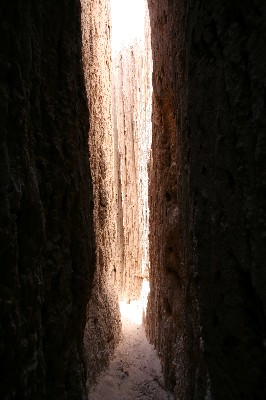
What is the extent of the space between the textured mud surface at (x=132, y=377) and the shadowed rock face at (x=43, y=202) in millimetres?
1752

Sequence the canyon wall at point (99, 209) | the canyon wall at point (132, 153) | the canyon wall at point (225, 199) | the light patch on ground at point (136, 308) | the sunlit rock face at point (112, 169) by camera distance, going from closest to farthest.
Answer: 1. the canyon wall at point (225, 199)
2. the canyon wall at point (99, 209)
3. the sunlit rock face at point (112, 169)
4. the light patch on ground at point (136, 308)
5. the canyon wall at point (132, 153)

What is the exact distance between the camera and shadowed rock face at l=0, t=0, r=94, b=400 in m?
1.79

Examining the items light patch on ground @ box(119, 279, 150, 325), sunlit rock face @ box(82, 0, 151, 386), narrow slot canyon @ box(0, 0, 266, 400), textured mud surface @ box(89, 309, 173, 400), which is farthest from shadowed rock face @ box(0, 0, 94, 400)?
light patch on ground @ box(119, 279, 150, 325)

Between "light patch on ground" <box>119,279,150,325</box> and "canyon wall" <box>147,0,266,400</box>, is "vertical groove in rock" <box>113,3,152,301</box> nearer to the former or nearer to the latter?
"light patch on ground" <box>119,279,150,325</box>

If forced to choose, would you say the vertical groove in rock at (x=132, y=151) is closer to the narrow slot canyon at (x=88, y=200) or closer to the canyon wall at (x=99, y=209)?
the canyon wall at (x=99, y=209)

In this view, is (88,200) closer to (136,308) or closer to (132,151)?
(136,308)

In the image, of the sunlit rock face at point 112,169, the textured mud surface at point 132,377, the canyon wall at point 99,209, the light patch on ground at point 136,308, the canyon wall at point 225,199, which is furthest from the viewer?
the light patch on ground at point 136,308

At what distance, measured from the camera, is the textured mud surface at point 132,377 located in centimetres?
445

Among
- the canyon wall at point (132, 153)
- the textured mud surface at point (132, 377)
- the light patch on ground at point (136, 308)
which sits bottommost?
the textured mud surface at point (132, 377)

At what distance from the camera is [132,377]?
5102 mm

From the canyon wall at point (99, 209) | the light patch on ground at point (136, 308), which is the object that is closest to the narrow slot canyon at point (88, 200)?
the canyon wall at point (99, 209)

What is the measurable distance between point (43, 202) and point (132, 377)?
369cm

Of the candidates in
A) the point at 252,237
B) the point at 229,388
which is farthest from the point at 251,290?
the point at 229,388

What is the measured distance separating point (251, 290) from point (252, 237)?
289 millimetres
